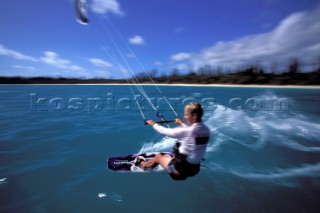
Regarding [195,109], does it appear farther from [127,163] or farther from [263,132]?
[263,132]

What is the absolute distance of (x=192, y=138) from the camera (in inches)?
186

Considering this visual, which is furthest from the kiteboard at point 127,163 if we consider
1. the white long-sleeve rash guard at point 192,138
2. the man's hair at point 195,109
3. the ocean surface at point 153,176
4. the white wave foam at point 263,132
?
the white wave foam at point 263,132

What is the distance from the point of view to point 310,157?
10.1 m

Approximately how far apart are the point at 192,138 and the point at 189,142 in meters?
0.15

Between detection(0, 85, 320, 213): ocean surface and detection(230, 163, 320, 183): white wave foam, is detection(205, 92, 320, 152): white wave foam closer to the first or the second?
detection(0, 85, 320, 213): ocean surface

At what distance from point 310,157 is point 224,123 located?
7.38 meters

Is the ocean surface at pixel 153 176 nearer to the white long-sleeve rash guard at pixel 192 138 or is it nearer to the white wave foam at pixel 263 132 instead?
the white wave foam at pixel 263 132

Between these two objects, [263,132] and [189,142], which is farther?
[263,132]

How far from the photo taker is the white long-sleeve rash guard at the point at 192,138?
4679 mm

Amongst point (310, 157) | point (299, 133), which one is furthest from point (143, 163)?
point (299, 133)

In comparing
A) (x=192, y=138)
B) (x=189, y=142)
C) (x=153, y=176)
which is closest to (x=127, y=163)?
(x=153, y=176)

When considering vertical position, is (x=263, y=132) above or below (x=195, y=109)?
below

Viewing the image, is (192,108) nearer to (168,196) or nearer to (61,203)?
(168,196)

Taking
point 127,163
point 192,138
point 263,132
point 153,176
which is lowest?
point 153,176
